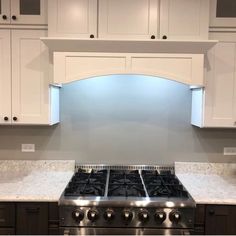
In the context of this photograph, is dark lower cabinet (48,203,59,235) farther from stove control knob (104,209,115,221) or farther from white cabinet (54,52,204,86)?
white cabinet (54,52,204,86)

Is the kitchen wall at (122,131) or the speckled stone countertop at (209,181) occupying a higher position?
the kitchen wall at (122,131)

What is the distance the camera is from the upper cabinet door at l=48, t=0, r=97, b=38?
233cm

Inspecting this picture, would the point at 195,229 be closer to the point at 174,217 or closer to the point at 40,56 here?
the point at 174,217

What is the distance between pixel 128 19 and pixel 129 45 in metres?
0.26

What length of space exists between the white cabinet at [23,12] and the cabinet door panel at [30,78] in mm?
91

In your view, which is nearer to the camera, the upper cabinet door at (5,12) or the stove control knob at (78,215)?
the stove control knob at (78,215)

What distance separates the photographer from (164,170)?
2.81 m

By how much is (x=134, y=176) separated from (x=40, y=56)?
4.40 ft

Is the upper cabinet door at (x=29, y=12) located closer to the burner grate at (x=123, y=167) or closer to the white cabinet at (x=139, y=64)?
the white cabinet at (x=139, y=64)

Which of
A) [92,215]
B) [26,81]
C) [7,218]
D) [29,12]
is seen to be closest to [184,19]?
[29,12]

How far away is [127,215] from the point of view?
2018 millimetres

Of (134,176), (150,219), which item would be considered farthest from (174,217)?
(134,176)

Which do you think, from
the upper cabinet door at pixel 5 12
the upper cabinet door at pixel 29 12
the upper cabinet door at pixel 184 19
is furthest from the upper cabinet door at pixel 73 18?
the upper cabinet door at pixel 184 19

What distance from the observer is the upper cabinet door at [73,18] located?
7.63 ft
